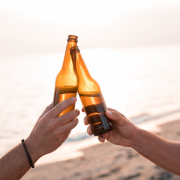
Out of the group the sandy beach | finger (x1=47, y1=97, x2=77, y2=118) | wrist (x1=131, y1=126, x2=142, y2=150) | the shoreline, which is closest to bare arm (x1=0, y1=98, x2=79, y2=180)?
finger (x1=47, y1=97, x2=77, y2=118)

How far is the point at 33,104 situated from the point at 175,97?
6.99 m

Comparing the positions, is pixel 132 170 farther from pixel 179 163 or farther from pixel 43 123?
pixel 43 123

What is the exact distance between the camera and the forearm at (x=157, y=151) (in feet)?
6.81

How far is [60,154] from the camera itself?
6.07 meters

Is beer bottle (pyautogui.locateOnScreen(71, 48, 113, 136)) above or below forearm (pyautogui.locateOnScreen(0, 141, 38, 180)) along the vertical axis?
above

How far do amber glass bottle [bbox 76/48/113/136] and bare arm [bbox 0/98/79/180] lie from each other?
0.19m

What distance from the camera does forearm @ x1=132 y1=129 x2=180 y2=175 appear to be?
6.81 ft

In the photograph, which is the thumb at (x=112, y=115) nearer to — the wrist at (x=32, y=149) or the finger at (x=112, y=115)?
the finger at (x=112, y=115)

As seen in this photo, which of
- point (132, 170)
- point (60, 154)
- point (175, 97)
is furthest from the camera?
point (175, 97)

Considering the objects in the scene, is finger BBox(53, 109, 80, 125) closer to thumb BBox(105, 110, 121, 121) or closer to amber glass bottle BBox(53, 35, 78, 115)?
amber glass bottle BBox(53, 35, 78, 115)

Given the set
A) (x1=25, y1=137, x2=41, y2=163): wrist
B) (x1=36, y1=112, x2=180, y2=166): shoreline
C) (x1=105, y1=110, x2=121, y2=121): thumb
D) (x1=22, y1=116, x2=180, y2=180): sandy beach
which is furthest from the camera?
(x1=36, y1=112, x2=180, y2=166): shoreline

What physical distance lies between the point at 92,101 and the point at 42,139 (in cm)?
45

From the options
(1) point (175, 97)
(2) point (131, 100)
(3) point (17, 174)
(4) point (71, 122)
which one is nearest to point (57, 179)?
(3) point (17, 174)

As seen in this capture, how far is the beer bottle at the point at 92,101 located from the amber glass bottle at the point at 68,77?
45 mm
